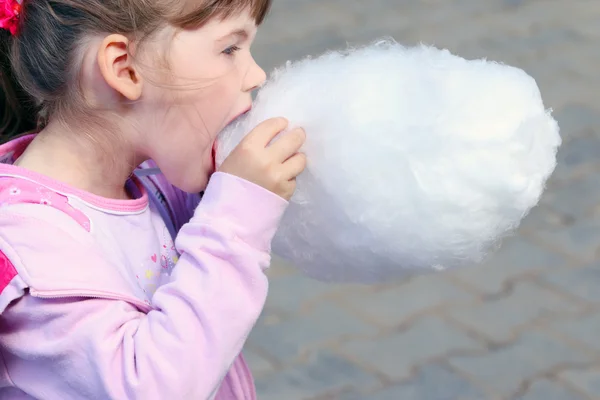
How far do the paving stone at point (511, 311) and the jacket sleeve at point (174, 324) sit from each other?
4.92 ft

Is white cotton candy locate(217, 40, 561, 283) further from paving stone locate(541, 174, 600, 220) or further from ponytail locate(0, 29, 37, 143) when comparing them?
paving stone locate(541, 174, 600, 220)

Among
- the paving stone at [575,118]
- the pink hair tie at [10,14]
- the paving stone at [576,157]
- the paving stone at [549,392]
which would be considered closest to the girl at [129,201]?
the pink hair tie at [10,14]

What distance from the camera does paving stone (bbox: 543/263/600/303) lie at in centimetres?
283

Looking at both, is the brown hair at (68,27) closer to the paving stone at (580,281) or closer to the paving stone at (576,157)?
the paving stone at (580,281)

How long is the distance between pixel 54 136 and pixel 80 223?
17 cm

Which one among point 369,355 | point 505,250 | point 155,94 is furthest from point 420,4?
point 155,94

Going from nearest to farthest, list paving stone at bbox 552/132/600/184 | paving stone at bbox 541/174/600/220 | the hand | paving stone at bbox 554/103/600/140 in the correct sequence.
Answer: the hand
paving stone at bbox 541/174/600/220
paving stone at bbox 552/132/600/184
paving stone at bbox 554/103/600/140

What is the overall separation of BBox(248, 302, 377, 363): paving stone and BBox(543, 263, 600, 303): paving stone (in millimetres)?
607

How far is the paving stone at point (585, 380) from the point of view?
8.19 feet

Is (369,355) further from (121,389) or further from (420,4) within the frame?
(420,4)

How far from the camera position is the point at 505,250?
3025 mm

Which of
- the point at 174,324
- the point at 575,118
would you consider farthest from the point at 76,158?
the point at 575,118

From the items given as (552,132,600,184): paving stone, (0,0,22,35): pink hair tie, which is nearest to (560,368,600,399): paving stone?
(552,132,600,184): paving stone

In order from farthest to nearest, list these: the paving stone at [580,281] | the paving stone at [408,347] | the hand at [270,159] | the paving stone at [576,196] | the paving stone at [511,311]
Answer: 1. the paving stone at [576,196]
2. the paving stone at [580,281]
3. the paving stone at [511,311]
4. the paving stone at [408,347]
5. the hand at [270,159]
